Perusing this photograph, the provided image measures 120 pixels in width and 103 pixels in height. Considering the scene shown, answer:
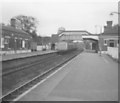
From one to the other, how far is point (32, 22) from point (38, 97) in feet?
307

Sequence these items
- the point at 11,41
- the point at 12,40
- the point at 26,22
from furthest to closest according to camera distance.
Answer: the point at 26,22 → the point at 12,40 → the point at 11,41

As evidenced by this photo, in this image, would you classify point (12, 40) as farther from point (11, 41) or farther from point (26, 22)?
point (26, 22)

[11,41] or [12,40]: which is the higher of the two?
[12,40]

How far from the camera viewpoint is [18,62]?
967 inches

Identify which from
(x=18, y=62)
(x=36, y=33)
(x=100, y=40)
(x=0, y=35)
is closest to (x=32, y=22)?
(x=36, y=33)

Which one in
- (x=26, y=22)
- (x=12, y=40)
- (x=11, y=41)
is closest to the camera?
(x=11, y=41)

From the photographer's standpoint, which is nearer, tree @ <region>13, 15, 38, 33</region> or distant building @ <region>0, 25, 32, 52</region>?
distant building @ <region>0, 25, 32, 52</region>

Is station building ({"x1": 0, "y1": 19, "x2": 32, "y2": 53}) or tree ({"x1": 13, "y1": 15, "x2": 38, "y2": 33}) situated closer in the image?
station building ({"x1": 0, "y1": 19, "x2": 32, "y2": 53})

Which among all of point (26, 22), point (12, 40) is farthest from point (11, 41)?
point (26, 22)

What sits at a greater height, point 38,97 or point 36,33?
point 36,33

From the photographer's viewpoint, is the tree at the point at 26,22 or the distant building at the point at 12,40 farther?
the tree at the point at 26,22

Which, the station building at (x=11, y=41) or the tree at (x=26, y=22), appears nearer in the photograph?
the station building at (x=11, y=41)

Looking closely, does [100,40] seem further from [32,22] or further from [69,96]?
[69,96]

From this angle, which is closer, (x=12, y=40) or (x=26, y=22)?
(x=12, y=40)
